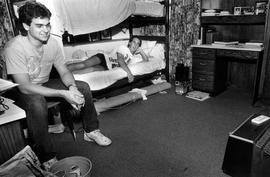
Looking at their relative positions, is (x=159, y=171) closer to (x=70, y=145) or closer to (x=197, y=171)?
(x=197, y=171)

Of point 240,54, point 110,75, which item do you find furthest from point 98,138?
point 240,54

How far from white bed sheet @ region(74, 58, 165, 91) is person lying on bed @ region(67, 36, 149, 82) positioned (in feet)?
0.37

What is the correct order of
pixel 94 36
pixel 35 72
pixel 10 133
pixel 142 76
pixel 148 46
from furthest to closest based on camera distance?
1. pixel 148 46
2. pixel 94 36
3. pixel 142 76
4. pixel 35 72
5. pixel 10 133

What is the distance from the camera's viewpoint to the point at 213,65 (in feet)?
10.0

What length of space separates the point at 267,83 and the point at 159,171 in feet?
6.36

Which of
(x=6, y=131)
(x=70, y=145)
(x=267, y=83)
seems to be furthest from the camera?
(x=267, y=83)

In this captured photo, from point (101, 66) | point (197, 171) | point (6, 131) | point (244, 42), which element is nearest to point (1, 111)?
point (6, 131)

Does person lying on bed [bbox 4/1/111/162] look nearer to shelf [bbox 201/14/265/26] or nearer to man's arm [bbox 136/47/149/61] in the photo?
man's arm [bbox 136/47/149/61]

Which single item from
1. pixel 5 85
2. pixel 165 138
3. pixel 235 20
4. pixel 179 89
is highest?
pixel 235 20

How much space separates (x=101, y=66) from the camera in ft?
10.0

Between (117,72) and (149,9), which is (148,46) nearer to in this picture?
(149,9)

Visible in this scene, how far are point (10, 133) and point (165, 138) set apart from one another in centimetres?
140

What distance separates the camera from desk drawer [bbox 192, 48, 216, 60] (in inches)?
119

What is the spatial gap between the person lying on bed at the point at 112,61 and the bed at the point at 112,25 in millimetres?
113
